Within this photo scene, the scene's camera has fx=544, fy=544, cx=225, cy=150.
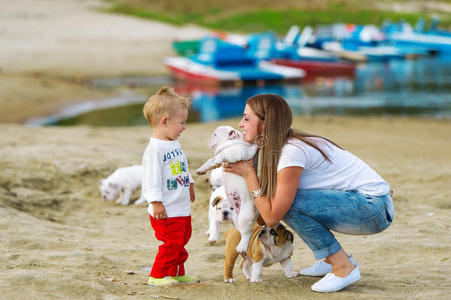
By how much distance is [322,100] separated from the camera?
2048cm

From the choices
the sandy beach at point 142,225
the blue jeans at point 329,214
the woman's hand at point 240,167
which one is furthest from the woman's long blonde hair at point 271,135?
the sandy beach at point 142,225

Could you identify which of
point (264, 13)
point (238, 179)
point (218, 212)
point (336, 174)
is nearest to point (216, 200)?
point (218, 212)

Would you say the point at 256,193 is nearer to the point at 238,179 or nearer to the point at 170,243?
the point at 238,179

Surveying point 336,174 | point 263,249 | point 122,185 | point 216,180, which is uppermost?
point 336,174

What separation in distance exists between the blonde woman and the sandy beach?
34 cm

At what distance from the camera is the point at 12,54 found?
2756cm

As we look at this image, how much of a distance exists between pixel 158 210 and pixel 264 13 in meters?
57.4

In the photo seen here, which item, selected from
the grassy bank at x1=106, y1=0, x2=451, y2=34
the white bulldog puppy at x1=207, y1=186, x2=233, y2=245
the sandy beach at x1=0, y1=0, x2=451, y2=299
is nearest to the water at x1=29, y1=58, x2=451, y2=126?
the sandy beach at x1=0, y1=0, x2=451, y2=299

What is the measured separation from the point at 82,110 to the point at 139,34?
22972 millimetres

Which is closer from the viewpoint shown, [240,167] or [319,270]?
[240,167]

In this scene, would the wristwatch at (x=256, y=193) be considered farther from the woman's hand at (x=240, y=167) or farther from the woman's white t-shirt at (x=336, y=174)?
the woman's white t-shirt at (x=336, y=174)

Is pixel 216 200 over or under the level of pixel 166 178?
under

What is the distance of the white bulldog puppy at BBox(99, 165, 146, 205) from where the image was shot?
6578mm

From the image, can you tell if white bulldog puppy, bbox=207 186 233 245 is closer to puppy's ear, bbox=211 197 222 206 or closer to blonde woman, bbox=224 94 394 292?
puppy's ear, bbox=211 197 222 206
